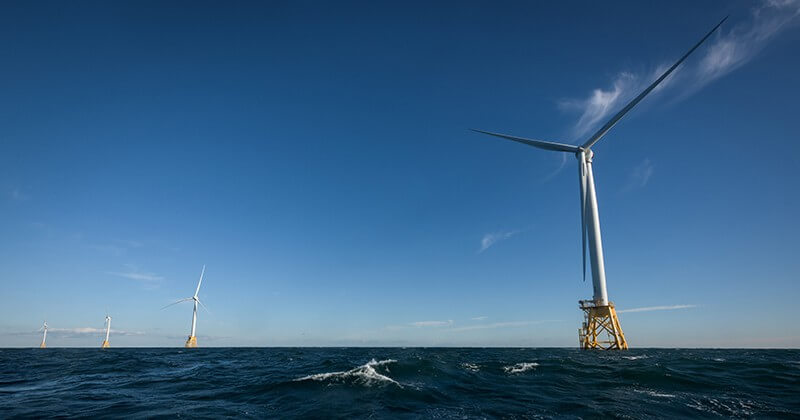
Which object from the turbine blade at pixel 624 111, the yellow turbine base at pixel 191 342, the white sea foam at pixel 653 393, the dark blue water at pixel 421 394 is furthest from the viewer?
the yellow turbine base at pixel 191 342

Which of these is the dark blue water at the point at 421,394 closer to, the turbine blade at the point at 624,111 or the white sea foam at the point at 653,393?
the white sea foam at the point at 653,393

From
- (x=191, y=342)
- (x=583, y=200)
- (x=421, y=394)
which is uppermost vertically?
(x=583, y=200)

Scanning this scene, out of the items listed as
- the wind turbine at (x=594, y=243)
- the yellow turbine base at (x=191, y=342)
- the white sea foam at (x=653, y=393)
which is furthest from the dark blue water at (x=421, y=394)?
the yellow turbine base at (x=191, y=342)

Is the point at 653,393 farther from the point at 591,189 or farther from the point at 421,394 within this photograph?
the point at 591,189

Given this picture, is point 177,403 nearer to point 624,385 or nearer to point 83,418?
point 83,418

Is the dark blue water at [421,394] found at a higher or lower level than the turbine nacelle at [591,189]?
lower

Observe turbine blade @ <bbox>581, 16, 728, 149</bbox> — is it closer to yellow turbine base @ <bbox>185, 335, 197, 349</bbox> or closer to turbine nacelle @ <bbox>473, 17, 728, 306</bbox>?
turbine nacelle @ <bbox>473, 17, 728, 306</bbox>

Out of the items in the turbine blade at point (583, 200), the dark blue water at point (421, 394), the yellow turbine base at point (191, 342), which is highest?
the turbine blade at point (583, 200)

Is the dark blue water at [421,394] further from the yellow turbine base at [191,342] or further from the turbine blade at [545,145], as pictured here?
the yellow turbine base at [191,342]

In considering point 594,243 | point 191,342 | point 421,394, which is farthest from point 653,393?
point 191,342

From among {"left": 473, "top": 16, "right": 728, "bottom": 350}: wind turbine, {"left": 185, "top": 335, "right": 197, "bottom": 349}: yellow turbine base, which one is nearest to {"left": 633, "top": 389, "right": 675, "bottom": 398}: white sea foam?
{"left": 473, "top": 16, "right": 728, "bottom": 350}: wind turbine

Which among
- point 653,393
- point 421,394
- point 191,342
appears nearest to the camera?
point 421,394

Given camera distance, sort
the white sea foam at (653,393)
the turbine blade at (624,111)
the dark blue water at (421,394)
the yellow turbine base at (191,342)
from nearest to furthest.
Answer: the dark blue water at (421,394) → the white sea foam at (653,393) → the turbine blade at (624,111) → the yellow turbine base at (191,342)

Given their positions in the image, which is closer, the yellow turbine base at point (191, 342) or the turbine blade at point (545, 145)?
the turbine blade at point (545, 145)
